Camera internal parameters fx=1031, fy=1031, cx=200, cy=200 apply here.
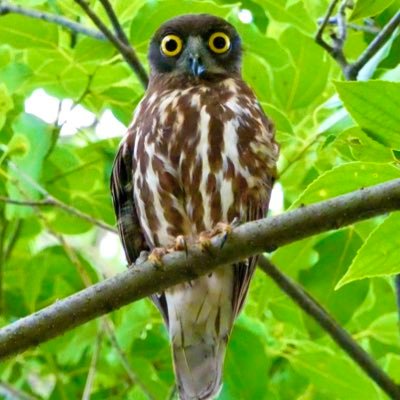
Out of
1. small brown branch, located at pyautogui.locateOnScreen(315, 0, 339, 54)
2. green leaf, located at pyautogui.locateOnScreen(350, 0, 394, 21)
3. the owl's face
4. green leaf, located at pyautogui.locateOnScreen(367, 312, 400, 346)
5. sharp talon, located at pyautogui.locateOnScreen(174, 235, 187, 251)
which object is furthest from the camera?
the owl's face

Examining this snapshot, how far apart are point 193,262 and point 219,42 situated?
62.8 inches

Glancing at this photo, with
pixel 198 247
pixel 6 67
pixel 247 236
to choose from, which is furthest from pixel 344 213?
pixel 6 67

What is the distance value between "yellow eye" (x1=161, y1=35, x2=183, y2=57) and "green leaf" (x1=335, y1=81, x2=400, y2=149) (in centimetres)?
181

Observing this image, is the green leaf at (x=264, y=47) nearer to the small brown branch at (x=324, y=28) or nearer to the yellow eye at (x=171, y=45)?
the small brown branch at (x=324, y=28)

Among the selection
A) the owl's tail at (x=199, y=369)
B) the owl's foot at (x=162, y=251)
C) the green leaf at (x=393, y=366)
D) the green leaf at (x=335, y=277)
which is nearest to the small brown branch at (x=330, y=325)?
the green leaf at (x=393, y=366)

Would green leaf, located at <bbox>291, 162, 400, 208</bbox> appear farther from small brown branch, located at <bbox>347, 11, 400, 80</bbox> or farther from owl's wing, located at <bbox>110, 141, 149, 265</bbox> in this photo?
owl's wing, located at <bbox>110, 141, 149, 265</bbox>

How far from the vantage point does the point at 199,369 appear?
353cm

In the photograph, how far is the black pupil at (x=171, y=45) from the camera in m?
3.94

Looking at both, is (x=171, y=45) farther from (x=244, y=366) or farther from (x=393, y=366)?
(x=393, y=366)

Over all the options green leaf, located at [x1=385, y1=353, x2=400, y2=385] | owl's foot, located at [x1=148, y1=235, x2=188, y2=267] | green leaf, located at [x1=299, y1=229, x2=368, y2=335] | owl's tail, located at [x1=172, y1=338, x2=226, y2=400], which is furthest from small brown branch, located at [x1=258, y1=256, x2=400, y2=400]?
A: owl's foot, located at [x1=148, y1=235, x2=188, y2=267]

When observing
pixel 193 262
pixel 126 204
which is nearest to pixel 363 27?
pixel 126 204

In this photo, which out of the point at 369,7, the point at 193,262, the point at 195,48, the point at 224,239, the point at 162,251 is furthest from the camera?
the point at 195,48

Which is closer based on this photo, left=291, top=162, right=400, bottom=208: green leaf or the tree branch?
left=291, top=162, right=400, bottom=208: green leaf

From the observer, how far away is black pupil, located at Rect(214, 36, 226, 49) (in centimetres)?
393
